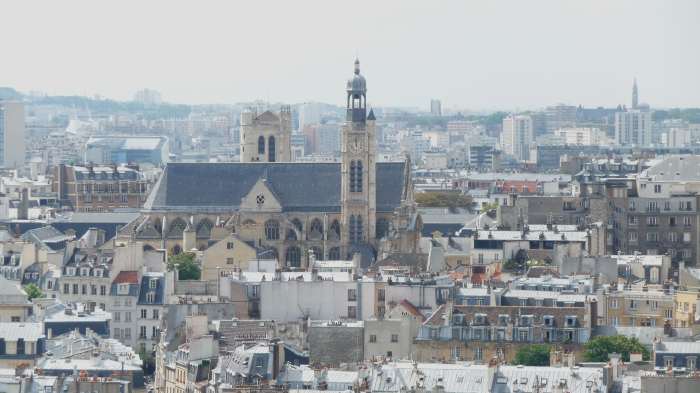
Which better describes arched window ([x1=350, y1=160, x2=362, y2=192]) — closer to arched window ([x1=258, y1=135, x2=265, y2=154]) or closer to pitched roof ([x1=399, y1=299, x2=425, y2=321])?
arched window ([x1=258, y1=135, x2=265, y2=154])

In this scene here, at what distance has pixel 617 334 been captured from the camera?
4026 inches

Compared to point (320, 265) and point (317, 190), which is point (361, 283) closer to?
point (320, 265)

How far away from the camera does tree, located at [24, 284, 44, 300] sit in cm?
12438

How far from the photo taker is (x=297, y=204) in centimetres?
16262

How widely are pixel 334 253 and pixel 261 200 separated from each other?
6.53 m

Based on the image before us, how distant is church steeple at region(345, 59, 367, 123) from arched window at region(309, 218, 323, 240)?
592 centimetres

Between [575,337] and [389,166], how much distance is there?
61.4 metres

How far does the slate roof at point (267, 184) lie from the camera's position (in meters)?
162

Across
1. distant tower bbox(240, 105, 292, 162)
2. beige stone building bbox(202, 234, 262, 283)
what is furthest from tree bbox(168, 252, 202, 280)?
distant tower bbox(240, 105, 292, 162)

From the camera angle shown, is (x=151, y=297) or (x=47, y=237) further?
(x=47, y=237)

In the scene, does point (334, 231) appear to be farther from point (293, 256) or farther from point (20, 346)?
point (20, 346)

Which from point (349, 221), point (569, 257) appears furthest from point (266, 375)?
point (349, 221)

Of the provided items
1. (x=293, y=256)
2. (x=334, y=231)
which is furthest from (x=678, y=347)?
(x=334, y=231)

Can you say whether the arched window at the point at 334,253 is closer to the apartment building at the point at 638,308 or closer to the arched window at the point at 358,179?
the arched window at the point at 358,179
